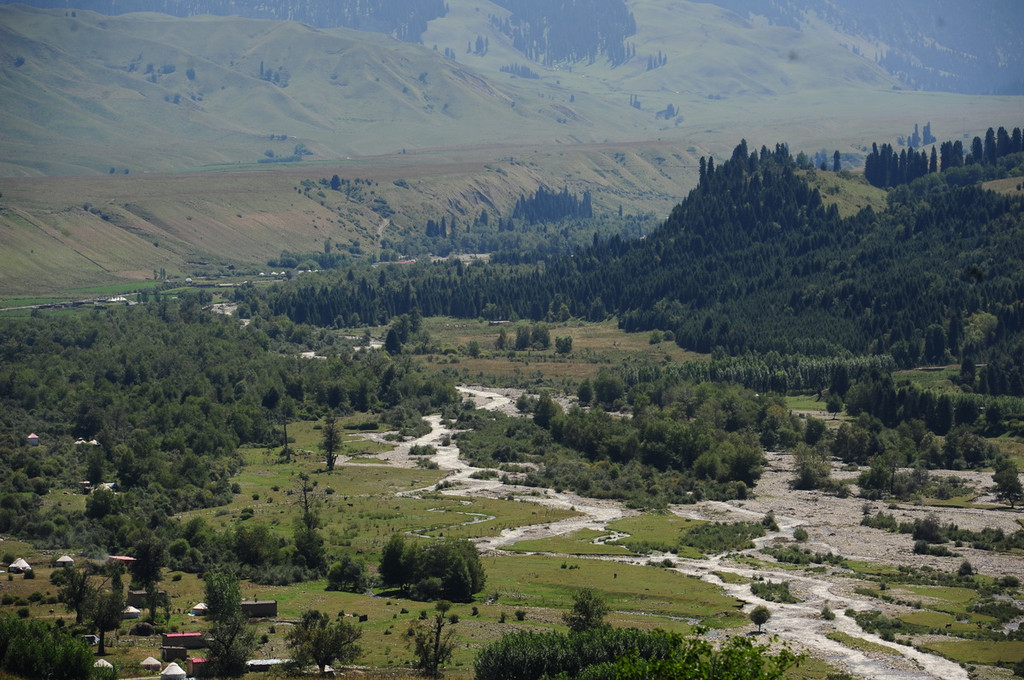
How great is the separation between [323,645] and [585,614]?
15.3 meters

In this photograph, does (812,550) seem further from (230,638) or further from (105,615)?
(105,615)

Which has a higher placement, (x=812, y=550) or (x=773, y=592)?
(x=812, y=550)

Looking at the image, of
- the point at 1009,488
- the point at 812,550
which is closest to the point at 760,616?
the point at 812,550

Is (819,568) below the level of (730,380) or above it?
below

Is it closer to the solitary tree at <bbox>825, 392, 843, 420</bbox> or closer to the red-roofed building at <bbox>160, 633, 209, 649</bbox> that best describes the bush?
the red-roofed building at <bbox>160, 633, 209, 649</bbox>

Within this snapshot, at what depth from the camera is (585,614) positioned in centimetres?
8838

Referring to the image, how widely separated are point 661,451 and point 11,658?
86.7 metres

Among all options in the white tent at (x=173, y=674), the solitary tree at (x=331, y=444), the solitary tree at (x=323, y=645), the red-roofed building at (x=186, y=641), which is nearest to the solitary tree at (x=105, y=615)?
the red-roofed building at (x=186, y=641)

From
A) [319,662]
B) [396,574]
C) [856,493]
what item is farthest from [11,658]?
[856,493]

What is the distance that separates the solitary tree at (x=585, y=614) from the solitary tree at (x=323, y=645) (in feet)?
40.6

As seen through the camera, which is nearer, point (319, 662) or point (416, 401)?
point (319, 662)

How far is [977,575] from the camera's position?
108750mm

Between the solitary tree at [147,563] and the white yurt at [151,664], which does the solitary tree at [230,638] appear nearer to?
the white yurt at [151,664]

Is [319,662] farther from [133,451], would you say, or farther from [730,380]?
[730,380]
